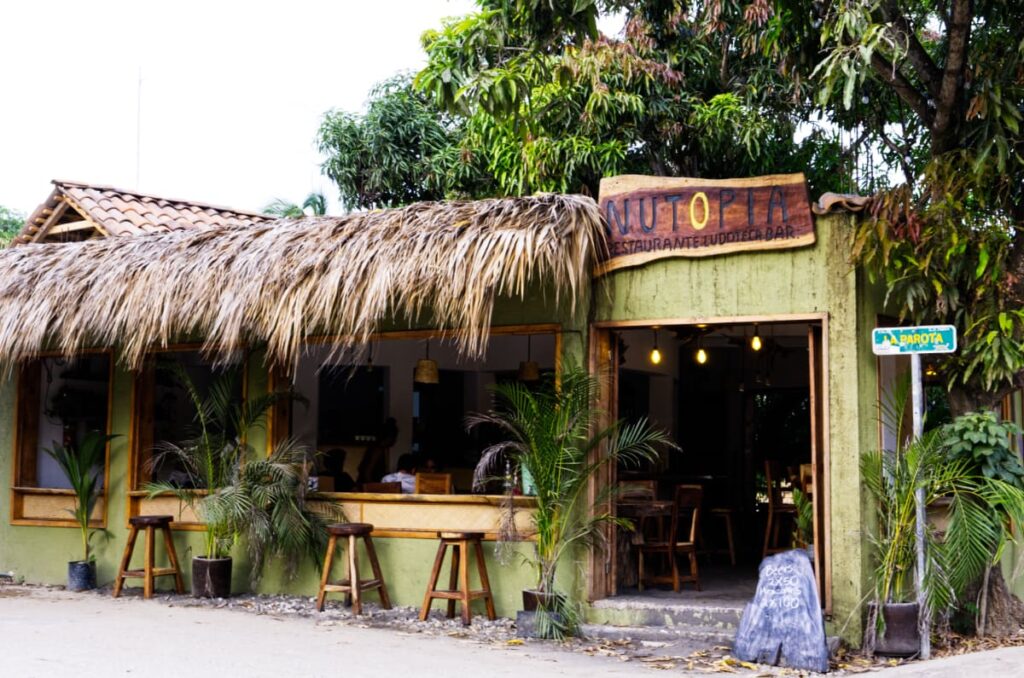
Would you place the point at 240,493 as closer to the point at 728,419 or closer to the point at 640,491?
the point at 640,491

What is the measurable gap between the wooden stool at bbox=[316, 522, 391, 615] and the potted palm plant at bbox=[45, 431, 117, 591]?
8.64ft

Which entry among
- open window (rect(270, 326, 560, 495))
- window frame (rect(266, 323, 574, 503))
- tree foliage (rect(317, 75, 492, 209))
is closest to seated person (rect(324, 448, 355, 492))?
open window (rect(270, 326, 560, 495))

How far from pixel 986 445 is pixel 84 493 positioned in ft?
24.6

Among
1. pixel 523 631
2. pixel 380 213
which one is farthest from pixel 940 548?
pixel 380 213

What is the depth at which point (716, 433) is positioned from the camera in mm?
14070

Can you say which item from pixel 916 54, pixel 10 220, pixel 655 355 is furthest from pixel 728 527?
pixel 10 220

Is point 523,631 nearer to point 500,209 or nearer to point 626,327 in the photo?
point 626,327

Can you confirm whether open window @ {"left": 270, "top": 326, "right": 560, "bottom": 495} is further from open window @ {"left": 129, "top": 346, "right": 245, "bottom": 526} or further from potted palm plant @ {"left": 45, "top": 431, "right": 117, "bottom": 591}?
potted palm plant @ {"left": 45, "top": 431, "right": 117, "bottom": 591}

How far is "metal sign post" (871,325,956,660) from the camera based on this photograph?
7.22m

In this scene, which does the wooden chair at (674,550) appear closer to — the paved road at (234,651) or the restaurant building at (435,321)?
the restaurant building at (435,321)

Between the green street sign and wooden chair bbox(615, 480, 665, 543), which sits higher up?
the green street sign

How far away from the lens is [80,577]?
10.7m

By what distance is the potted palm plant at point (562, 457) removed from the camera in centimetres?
838

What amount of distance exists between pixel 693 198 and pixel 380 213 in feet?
7.91
